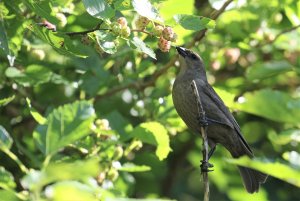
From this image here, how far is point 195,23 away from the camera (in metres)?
3.60

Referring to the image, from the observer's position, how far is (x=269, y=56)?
20.7ft

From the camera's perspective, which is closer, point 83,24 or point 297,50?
point 83,24

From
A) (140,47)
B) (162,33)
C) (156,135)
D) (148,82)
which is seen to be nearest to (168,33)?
(162,33)

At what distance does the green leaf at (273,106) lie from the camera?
214 cm

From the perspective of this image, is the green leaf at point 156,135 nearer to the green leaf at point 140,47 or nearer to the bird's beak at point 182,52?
the green leaf at point 140,47

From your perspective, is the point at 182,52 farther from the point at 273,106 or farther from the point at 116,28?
the point at 273,106

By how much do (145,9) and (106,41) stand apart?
31 cm

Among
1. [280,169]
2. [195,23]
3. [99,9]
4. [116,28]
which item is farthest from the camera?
[195,23]

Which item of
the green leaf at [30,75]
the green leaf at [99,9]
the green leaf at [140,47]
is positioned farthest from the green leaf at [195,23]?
the green leaf at [30,75]

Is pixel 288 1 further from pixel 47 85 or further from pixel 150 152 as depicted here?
pixel 47 85

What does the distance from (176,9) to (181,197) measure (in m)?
2.79

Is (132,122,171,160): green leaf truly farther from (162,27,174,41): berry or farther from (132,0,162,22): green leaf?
(132,0,162,22): green leaf

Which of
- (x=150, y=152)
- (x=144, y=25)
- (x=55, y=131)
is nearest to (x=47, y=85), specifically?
(x=150, y=152)

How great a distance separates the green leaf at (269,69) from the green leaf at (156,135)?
2.56 feet
